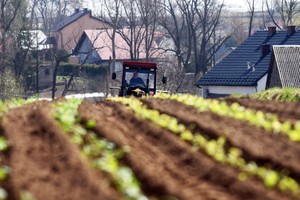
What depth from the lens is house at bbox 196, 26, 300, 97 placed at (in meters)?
38.2

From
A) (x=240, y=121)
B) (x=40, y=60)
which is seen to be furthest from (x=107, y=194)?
(x=40, y=60)

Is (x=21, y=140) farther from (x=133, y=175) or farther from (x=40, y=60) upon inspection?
(x=40, y=60)

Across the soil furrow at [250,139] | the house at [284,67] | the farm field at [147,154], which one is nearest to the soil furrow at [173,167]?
the farm field at [147,154]

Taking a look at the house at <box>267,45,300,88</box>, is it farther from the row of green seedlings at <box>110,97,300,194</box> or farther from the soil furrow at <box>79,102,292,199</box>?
the soil furrow at <box>79,102,292,199</box>

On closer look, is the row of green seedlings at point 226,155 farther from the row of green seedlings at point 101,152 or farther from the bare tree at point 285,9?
the bare tree at point 285,9

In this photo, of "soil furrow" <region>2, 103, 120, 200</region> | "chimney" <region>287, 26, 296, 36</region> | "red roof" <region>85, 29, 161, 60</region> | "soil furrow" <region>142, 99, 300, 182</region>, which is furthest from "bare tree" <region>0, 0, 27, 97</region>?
"soil furrow" <region>2, 103, 120, 200</region>

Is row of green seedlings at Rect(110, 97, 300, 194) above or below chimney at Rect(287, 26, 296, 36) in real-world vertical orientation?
below

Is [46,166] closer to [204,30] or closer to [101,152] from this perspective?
[101,152]

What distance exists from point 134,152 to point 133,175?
38.2 inches

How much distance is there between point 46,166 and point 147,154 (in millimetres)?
1404

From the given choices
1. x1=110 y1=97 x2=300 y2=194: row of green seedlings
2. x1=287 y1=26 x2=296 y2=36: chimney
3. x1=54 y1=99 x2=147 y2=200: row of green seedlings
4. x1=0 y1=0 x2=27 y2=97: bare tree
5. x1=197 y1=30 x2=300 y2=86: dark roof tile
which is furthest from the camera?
x1=0 y1=0 x2=27 y2=97: bare tree

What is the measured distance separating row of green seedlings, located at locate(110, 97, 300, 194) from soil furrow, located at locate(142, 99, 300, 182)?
0.10 m

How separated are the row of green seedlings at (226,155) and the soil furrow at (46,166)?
54.7 inches

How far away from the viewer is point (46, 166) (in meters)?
7.43
